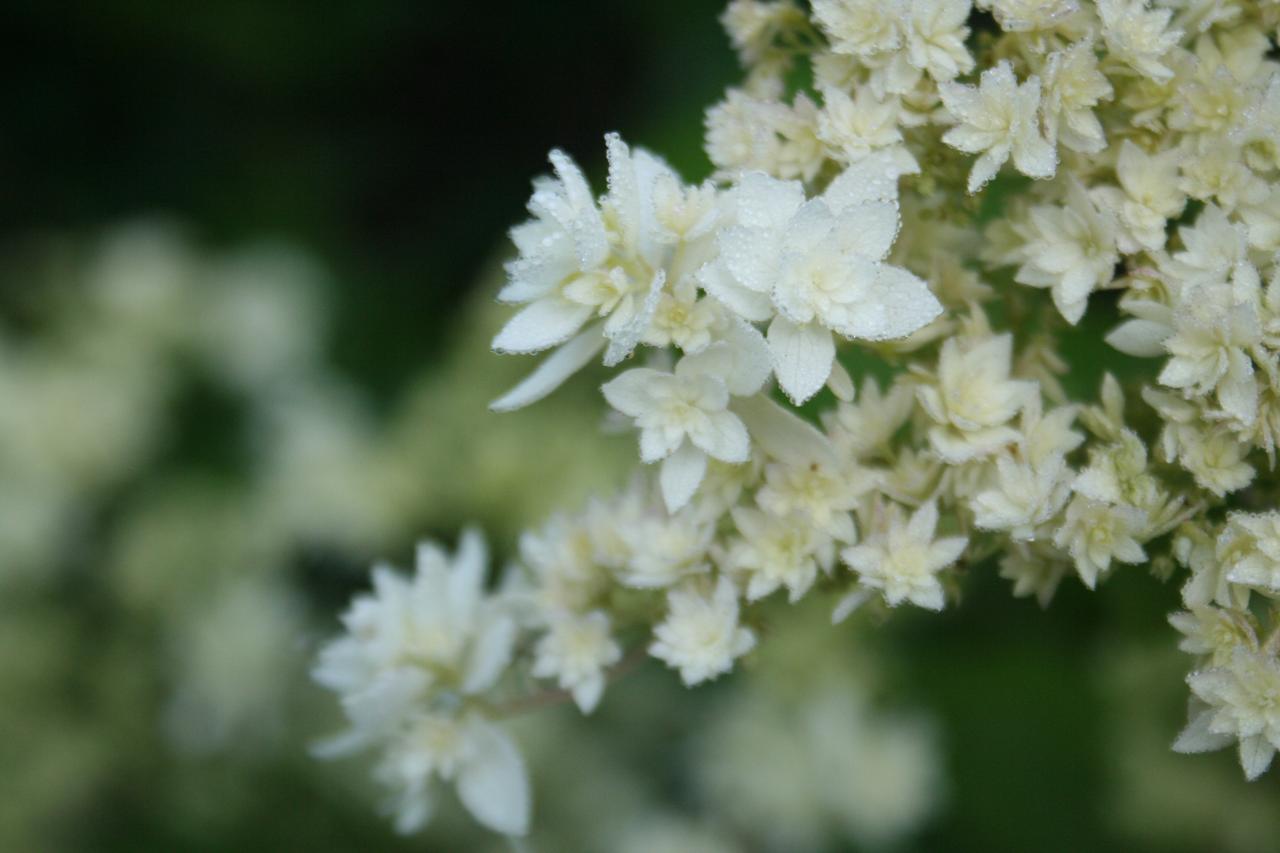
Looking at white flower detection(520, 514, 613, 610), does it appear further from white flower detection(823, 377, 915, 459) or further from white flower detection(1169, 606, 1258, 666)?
white flower detection(1169, 606, 1258, 666)

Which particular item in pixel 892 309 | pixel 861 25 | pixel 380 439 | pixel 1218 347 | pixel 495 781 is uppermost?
pixel 861 25

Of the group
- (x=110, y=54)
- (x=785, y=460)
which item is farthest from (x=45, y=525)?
(x=785, y=460)

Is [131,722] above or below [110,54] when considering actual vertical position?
below

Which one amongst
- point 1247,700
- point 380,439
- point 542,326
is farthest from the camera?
point 380,439

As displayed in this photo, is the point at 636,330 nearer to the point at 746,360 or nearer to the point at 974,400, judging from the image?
the point at 746,360

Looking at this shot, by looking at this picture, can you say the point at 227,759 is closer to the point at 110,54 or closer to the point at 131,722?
the point at 131,722

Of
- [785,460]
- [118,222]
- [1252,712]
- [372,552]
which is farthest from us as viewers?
[118,222]

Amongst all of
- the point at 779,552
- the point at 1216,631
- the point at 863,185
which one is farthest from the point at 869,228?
the point at 1216,631
